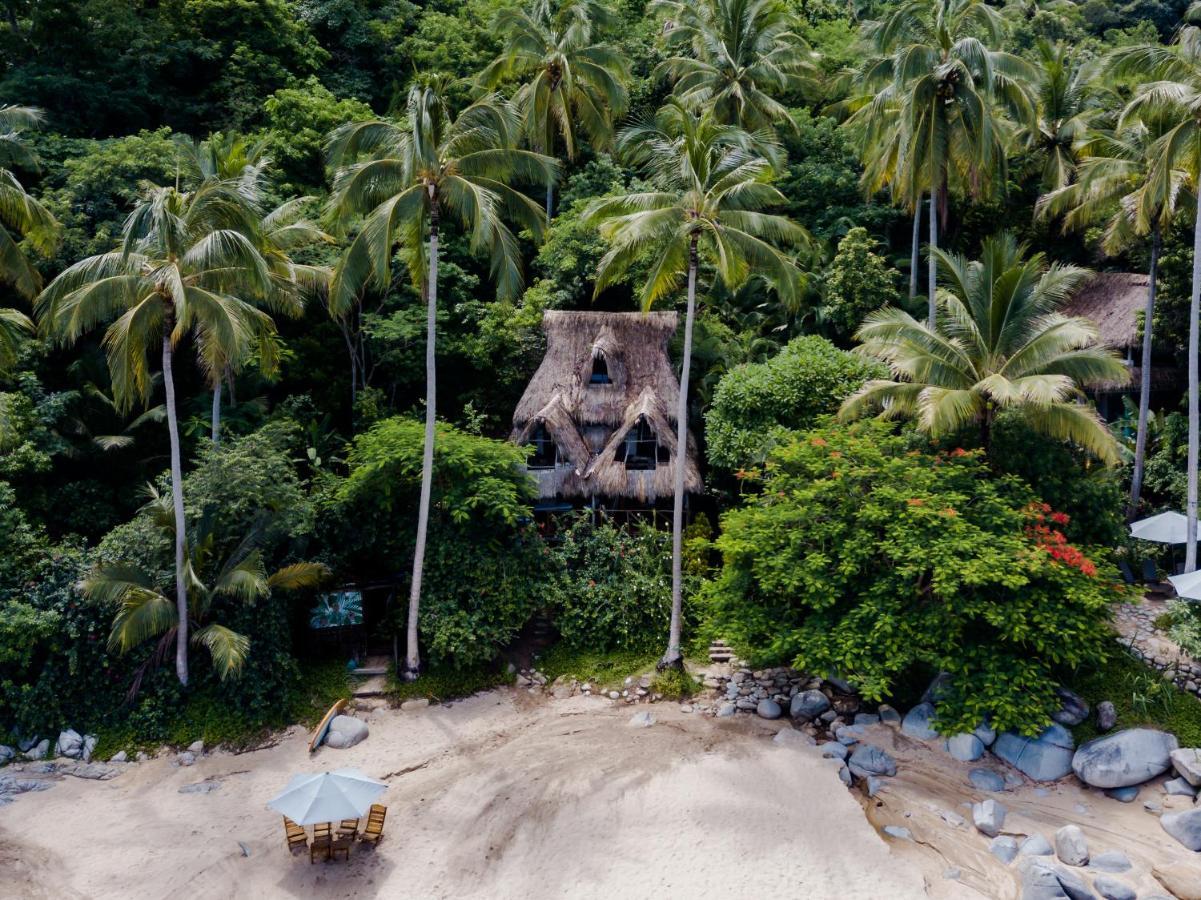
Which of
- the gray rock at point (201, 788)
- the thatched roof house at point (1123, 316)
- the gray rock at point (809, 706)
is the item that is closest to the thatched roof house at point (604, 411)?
the gray rock at point (809, 706)

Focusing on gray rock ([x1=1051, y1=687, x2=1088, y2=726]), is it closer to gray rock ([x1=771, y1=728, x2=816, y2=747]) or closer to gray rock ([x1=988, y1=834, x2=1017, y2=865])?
gray rock ([x1=988, y1=834, x2=1017, y2=865])

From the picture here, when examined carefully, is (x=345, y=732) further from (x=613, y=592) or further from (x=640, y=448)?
(x=640, y=448)

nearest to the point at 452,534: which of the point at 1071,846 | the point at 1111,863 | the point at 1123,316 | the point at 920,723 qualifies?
the point at 920,723

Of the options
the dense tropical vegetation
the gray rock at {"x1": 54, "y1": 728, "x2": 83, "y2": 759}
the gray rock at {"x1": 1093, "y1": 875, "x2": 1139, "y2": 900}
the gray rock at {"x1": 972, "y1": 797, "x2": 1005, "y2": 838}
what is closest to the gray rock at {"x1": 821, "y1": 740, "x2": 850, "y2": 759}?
the dense tropical vegetation

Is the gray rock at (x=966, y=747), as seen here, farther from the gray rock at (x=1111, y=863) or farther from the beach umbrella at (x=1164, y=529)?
the beach umbrella at (x=1164, y=529)

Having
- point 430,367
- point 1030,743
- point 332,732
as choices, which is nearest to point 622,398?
point 430,367

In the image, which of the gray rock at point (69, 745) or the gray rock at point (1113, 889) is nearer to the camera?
the gray rock at point (1113, 889)
